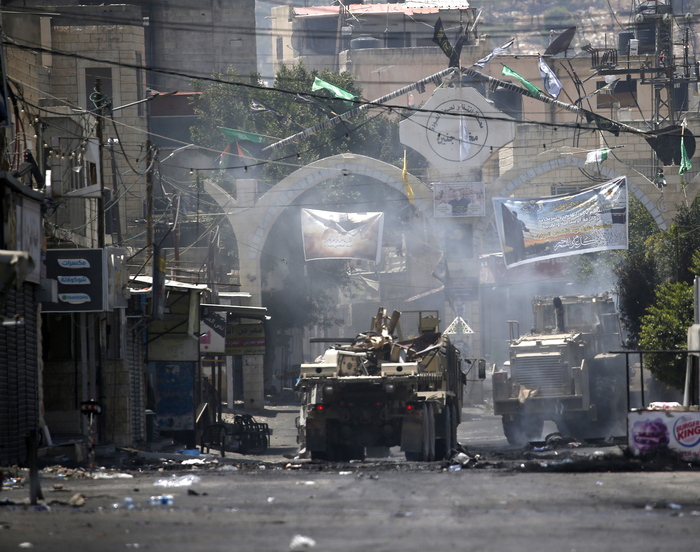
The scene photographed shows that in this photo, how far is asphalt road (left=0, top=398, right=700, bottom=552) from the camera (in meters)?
8.50

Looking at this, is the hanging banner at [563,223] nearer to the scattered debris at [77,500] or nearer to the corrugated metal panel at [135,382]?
the corrugated metal panel at [135,382]

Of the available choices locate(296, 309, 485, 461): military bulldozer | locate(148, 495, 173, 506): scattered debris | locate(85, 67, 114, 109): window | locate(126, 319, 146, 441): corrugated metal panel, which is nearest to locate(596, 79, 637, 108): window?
locate(85, 67, 114, 109): window

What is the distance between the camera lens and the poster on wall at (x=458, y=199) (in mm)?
40312

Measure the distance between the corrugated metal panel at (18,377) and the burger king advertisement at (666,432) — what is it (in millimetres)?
9286

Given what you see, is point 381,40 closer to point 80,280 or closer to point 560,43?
point 560,43

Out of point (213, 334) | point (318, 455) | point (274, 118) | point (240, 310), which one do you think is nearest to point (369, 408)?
point (318, 455)

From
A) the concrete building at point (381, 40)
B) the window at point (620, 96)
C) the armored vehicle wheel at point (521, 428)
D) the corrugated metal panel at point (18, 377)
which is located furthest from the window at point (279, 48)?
the corrugated metal panel at point (18, 377)

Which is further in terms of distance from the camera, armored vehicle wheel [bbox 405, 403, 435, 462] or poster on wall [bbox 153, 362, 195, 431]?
poster on wall [bbox 153, 362, 195, 431]

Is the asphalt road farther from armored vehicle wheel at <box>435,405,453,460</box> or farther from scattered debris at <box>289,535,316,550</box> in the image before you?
armored vehicle wheel at <box>435,405,453,460</box>

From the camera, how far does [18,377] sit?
1728 centimetres

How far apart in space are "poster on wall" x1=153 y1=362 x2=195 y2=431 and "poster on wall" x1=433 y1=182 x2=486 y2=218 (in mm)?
15158

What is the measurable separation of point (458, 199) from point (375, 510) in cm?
3068

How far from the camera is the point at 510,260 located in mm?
35125

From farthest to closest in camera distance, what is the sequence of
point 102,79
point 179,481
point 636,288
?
point 102,79 < point 636,288 < point 179,481
